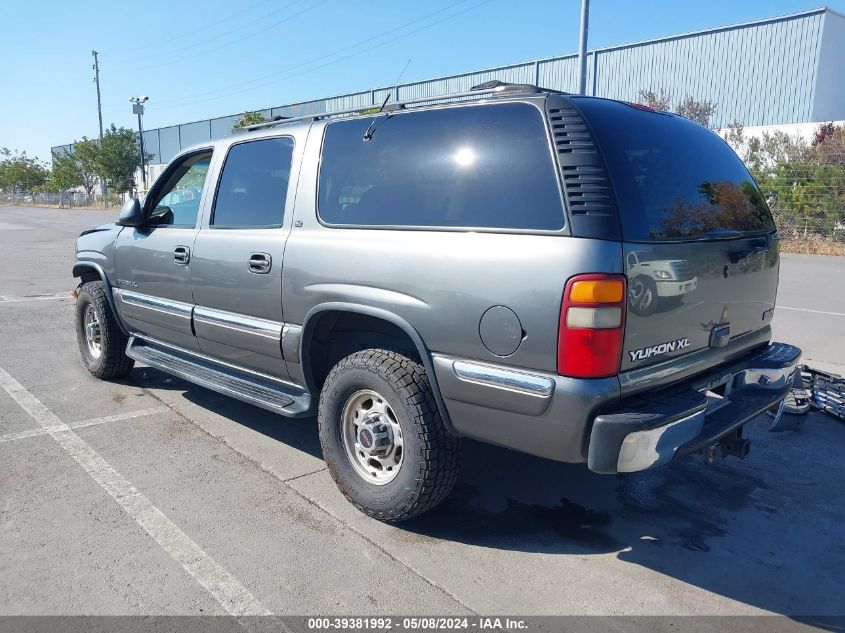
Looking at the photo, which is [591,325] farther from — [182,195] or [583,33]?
[583,33]

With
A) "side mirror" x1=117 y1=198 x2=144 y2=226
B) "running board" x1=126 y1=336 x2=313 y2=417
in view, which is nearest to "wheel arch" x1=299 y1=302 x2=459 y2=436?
"running board" x1=126 y1=336 x2=313 y2=417

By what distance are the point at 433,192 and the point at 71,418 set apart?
337 centimetres

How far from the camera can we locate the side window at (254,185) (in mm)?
3926

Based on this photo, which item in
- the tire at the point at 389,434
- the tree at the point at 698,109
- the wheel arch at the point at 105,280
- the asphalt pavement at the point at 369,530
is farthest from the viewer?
the tree at the point at 698,109

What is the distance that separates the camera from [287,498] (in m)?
3.59

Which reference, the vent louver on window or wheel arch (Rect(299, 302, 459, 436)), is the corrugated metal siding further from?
the vent louver on window

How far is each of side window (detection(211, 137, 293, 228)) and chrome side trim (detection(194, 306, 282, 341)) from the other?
1.84 ft

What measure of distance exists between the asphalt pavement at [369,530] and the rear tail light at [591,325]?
1.01 meters

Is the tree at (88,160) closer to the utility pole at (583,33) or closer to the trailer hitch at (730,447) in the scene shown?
the utility pole at (583,33)

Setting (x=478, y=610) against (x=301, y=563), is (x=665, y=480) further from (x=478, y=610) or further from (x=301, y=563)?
(x=301, y=563)

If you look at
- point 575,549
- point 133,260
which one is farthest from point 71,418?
point 575,549


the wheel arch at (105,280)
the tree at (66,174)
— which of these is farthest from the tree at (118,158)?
the wheel arch at (105,280)

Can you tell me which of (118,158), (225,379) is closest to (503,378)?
(225,379)

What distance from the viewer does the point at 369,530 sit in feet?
10.8
